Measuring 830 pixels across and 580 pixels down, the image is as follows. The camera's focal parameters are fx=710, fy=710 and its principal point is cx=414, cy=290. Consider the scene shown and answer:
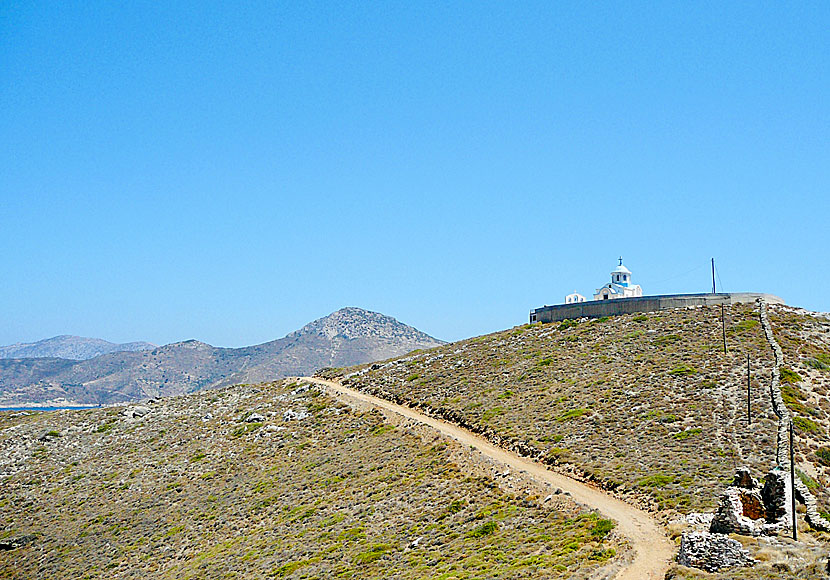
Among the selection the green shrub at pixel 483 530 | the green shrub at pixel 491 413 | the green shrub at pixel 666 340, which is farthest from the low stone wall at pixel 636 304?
the green shrub at pixel 483 530

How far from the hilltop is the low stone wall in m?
1.46

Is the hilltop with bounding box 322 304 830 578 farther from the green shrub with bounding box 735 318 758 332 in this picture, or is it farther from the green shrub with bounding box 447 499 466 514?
the green shrub with bounding box 447 499 466 514

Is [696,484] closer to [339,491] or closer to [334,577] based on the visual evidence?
[334,577]

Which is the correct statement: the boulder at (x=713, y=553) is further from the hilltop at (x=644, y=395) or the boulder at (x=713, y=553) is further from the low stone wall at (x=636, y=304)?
the low stone wall at (x=636, y=304)

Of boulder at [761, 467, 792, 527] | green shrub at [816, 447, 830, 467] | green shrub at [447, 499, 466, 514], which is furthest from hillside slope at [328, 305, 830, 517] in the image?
green shrub at [447, 499, 466, 514]

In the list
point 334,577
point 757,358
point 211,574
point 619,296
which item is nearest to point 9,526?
point 211,574

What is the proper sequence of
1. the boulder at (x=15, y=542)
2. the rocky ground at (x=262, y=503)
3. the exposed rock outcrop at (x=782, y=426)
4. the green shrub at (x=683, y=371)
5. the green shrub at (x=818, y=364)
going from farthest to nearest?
1. the green shrub at (x=683, y=371)
2. the green shrub at (x=818, y=364)
3. the boulder at (x=15, y=542)
4. the rocky ground at (x=262, y=503)
5. the exposed rock outcrop at (x=782, y=426)

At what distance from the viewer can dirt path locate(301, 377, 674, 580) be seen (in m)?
23.6

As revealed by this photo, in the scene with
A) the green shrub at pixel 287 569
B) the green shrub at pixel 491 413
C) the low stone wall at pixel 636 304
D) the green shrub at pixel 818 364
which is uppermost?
the low stone wall at pixel 636 304

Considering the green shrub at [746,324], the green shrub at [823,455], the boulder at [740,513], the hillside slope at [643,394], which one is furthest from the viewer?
the green shrub at [746,324]

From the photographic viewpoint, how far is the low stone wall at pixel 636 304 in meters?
62.4

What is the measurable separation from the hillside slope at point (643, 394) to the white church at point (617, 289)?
746cm

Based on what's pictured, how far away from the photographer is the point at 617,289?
249 ft

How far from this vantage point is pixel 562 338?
6581cm
